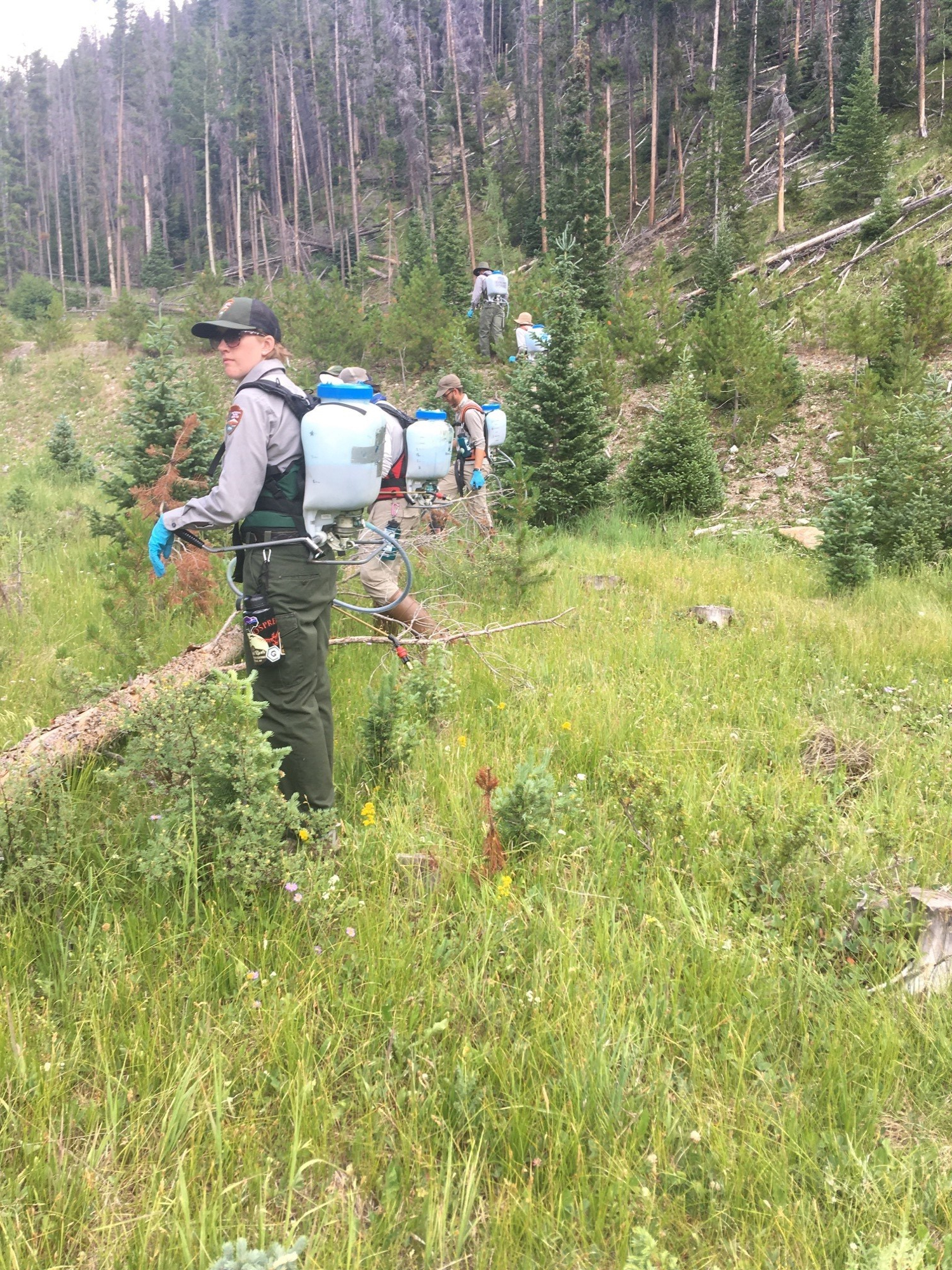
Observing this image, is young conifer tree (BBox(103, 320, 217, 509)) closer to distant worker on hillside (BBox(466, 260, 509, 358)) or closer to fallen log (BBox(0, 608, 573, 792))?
fallen log (BBox(0, 608, 573, 792))

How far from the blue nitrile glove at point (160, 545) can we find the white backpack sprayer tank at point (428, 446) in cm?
283

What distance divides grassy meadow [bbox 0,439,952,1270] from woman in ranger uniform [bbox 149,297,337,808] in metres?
0.47

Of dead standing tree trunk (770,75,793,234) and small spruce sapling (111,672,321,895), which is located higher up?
dead standing tree trunk (770,75,793,234)

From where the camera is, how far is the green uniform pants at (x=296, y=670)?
3.29 meters

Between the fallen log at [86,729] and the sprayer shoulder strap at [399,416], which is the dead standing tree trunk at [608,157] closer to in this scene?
the sprayer shoulder strap at [399,416]

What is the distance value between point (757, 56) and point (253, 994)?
42432mm

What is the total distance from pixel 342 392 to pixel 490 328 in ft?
50.9

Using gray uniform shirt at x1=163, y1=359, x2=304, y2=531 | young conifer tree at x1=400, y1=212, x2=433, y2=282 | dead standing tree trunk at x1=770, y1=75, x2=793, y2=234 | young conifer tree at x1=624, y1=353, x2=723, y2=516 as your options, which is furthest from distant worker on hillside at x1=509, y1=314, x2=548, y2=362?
dead standing tree trunk at x1=770, y1=75, x2=793, y2=234

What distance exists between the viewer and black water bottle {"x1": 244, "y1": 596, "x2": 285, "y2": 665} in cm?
326

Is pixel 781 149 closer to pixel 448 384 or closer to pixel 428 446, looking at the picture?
pixel 448 384

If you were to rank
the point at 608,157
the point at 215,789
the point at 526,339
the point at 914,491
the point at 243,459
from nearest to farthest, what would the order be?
the point at 215,789
the point at 243,459
the point at 914,491
the point at 526,339
the point at 608,157

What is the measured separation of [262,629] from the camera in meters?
3.28

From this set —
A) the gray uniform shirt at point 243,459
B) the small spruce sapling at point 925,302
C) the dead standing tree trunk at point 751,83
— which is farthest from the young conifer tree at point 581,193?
the gray uniform shirt at point 243,459

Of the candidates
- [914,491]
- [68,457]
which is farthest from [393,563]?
[68,457]
